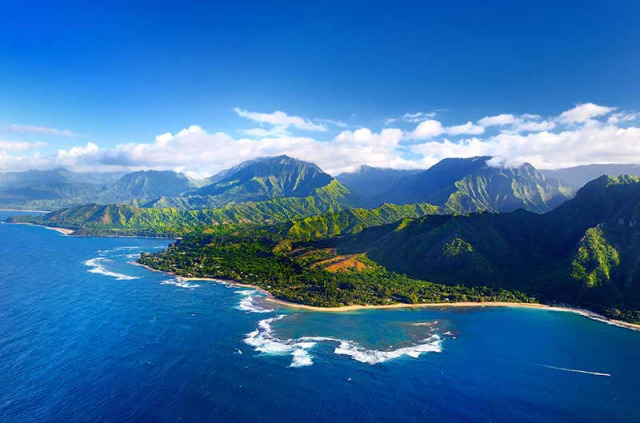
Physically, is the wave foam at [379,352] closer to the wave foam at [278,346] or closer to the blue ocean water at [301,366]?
the blue ocean water at [301,366]

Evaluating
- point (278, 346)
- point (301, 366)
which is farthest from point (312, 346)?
point (301, 366)

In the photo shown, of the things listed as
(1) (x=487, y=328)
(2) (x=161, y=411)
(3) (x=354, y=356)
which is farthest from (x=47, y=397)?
(1) (x=487, y=328)

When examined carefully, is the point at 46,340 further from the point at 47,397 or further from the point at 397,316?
the point at 397,316

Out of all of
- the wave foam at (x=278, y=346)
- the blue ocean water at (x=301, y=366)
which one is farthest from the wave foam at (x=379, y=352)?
the wave foam at (x=278, y=346)

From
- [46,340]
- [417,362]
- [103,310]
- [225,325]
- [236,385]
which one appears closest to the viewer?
[236,385]

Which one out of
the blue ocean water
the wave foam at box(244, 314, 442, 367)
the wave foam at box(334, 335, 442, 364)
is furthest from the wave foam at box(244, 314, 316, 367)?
the wave foam at box(334, 335, 442, 364)

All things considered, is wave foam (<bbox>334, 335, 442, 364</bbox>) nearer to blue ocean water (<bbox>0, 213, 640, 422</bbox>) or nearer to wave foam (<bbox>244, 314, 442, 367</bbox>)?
wave foam (<bbox>244, 314, 442, 367</bbox>)

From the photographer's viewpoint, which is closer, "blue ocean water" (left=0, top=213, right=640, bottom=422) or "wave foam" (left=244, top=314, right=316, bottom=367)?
"blue ocean water" (left=0, top=213, right=640, bottom=422)
